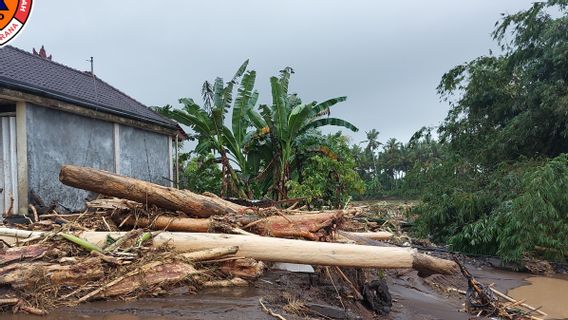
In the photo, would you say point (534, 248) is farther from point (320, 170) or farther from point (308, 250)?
point (308, 250)

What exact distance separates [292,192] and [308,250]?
7032mm

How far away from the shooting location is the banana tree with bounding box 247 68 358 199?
37.6ft

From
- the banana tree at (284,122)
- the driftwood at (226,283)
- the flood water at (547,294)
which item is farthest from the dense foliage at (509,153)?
the driftwood at (226,283)

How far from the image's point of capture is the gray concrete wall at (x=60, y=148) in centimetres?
749

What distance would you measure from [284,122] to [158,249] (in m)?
7.55

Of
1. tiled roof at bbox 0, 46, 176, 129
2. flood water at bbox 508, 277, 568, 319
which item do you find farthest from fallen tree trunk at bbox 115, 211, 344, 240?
flood water at bbox 508, 277, 568, 319

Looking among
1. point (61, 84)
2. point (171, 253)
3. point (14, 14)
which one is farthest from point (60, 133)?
point (171, 253)

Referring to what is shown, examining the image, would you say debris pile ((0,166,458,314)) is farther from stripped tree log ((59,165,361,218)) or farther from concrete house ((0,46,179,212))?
concrete house ((0,46,179,212))

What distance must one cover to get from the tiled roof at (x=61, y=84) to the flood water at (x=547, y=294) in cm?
823

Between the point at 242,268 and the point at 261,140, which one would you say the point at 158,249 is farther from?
the point at 261,140

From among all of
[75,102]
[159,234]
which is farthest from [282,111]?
[159,234]

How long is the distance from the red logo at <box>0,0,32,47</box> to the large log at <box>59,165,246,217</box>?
11.6 ft

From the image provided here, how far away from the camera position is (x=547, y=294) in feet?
26.6

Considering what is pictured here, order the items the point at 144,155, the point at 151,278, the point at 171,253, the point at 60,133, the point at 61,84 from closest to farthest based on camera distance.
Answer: the point at 151,278 → the point at 171,253 → the point at 60,133 → the point at 61,84 → the point at 144,155
